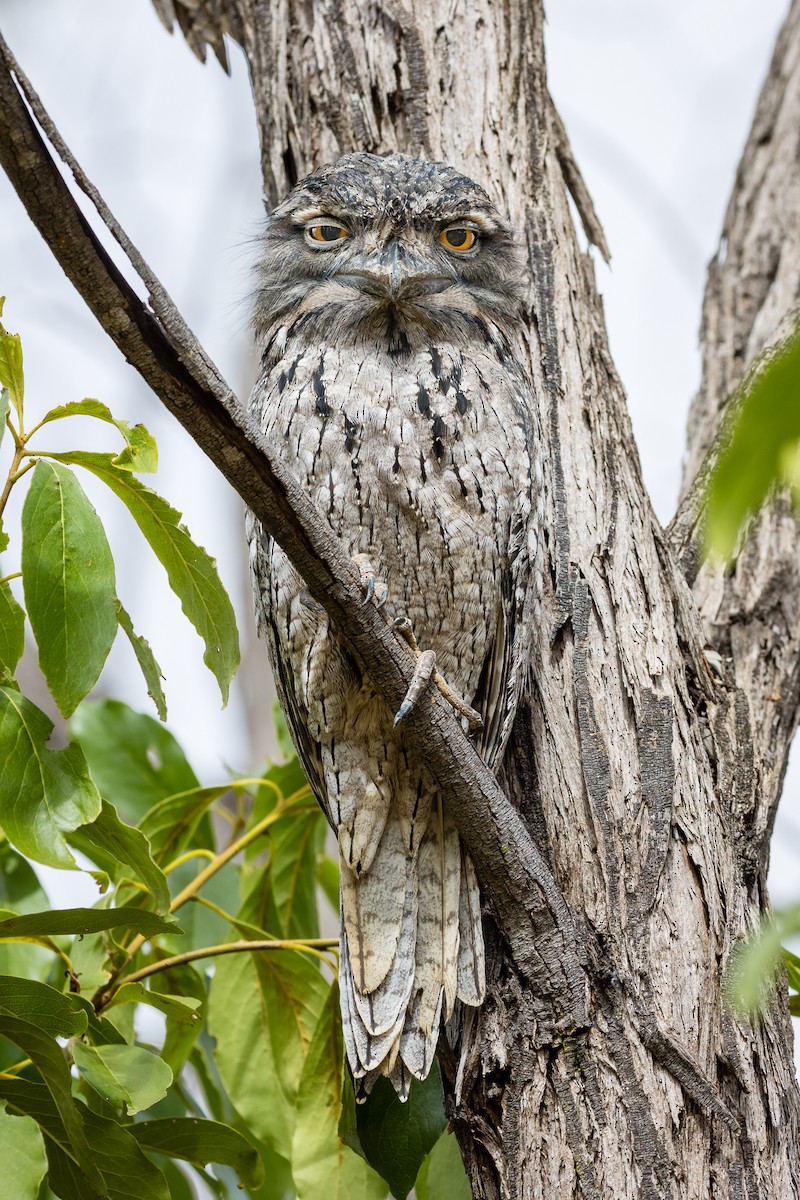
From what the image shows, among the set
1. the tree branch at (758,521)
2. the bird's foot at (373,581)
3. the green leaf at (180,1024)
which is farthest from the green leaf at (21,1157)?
the tree branch at (758,521)

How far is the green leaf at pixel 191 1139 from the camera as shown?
5.56 feet

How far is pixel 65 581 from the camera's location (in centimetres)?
143

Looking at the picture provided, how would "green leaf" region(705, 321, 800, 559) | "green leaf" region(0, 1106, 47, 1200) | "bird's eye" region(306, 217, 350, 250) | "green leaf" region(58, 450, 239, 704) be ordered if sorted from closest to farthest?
"green leaf" region(705, 321, 800, 559), "green leaf" region(0, 1106, 47, 1200), "green leaf" region(58, 450, 239, 704), "bird's eye" region(306, 217, 350, 250)

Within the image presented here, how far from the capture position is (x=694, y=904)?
1.76 metres

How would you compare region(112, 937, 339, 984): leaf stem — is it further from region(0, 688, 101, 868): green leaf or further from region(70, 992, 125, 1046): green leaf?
region(0, 688, 101, 868): green leaf

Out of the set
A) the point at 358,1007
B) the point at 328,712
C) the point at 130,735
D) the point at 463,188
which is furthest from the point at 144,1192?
the point at 463,188

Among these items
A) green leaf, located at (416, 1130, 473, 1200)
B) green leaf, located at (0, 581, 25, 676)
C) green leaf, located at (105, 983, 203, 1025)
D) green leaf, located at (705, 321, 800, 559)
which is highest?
green leaf, located at (0, 581, 25, 676)

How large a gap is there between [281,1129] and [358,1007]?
0.48 meters

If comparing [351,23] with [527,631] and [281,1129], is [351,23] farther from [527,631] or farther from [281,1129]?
[281,1129]

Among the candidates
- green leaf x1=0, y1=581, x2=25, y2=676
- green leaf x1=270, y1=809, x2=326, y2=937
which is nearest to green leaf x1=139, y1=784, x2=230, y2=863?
green leaf x1=270, y1=809, x2=326, y2=937

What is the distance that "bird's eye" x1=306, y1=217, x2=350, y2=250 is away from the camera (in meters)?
2.15

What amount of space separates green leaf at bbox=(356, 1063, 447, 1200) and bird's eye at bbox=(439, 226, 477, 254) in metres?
1.48

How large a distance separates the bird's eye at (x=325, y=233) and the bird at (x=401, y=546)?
1.9 inches

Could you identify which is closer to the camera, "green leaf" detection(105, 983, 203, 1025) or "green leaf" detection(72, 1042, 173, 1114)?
"green leaf" detection(72, 1042, 173, 1114)
